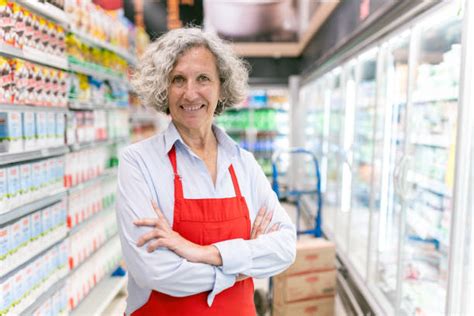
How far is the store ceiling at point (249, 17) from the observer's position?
17.0 feet

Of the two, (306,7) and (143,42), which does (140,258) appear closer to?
(143,42)

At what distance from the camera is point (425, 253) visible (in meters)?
4.03

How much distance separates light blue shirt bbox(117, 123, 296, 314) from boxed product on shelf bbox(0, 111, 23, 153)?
1.13 metres

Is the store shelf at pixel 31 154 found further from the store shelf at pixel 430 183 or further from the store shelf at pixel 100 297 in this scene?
the store shelf at pixel 430 183

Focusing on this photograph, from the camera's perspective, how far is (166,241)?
1.49 metres

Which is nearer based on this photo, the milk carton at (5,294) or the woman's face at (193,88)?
the woman's face at (193,88)

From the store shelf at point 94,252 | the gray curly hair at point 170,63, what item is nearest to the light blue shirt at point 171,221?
the gray curly hair at point 170,63

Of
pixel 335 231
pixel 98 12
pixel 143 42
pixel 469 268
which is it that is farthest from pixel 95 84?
pixel 335 231

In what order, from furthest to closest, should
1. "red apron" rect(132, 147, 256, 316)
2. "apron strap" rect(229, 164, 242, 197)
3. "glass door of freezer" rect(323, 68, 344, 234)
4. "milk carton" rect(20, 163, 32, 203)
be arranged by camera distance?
"glass door of freezer" rect(323, 68, 344, 234) < "milk carton" rect(20, 163, 32, 203) < "apron strap" rect(229, 164, 242, 197) < "red apron" rect(132, 147, 256, 316)

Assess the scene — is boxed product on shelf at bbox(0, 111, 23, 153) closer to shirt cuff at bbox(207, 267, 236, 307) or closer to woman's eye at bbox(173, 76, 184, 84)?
woman's eye at bbox(173, 76, 184, 84)

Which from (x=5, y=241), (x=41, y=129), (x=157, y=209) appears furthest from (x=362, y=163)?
(x=157, y=209)

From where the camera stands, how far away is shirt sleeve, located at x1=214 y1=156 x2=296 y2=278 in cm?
153

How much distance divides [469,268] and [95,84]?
3234 millimetres

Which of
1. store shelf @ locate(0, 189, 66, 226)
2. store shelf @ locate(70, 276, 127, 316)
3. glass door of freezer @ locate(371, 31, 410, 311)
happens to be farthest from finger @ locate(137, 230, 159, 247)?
glass door of freezer @ locate(371, 31, 410, 311)
